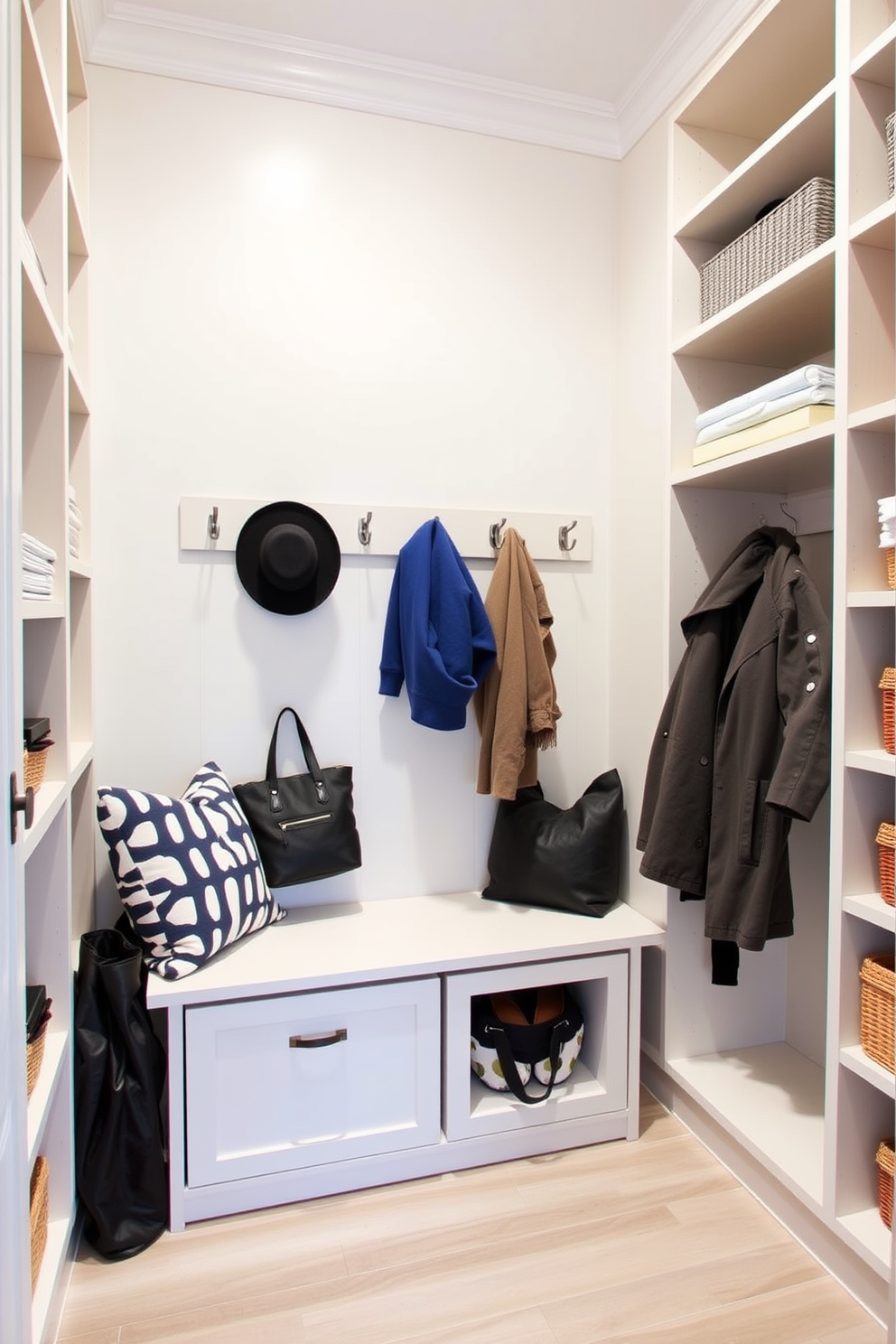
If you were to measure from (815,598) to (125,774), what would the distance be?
67.1 inches

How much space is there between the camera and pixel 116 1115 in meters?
1.57

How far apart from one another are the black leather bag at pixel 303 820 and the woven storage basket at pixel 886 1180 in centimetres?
127

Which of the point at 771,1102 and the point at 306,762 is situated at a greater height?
the point at 306,762

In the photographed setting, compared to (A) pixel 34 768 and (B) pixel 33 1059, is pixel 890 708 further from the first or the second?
(B) pixel 33 1059

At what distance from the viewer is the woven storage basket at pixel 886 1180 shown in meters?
1.39

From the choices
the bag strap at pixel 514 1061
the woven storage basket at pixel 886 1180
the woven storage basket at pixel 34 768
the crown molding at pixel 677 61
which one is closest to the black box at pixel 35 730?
the woven storage basket at pixel 34 768

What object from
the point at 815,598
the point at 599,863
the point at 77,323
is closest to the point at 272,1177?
the point at 599,863

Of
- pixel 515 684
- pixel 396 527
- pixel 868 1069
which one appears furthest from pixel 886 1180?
pixel 396 527

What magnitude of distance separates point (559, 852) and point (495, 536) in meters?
0.91

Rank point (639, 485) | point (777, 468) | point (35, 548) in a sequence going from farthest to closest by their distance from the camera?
point (639, 485) → point (777, 468) → point (35, 548)

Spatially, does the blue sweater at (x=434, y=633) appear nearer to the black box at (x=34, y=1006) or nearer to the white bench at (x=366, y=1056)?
the white bench at (x=366, y=1056)

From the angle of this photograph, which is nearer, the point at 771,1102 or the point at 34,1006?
the point at 34,1006

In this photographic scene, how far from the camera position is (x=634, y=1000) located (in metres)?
1.95

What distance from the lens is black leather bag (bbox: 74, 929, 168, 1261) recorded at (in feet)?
5.13
